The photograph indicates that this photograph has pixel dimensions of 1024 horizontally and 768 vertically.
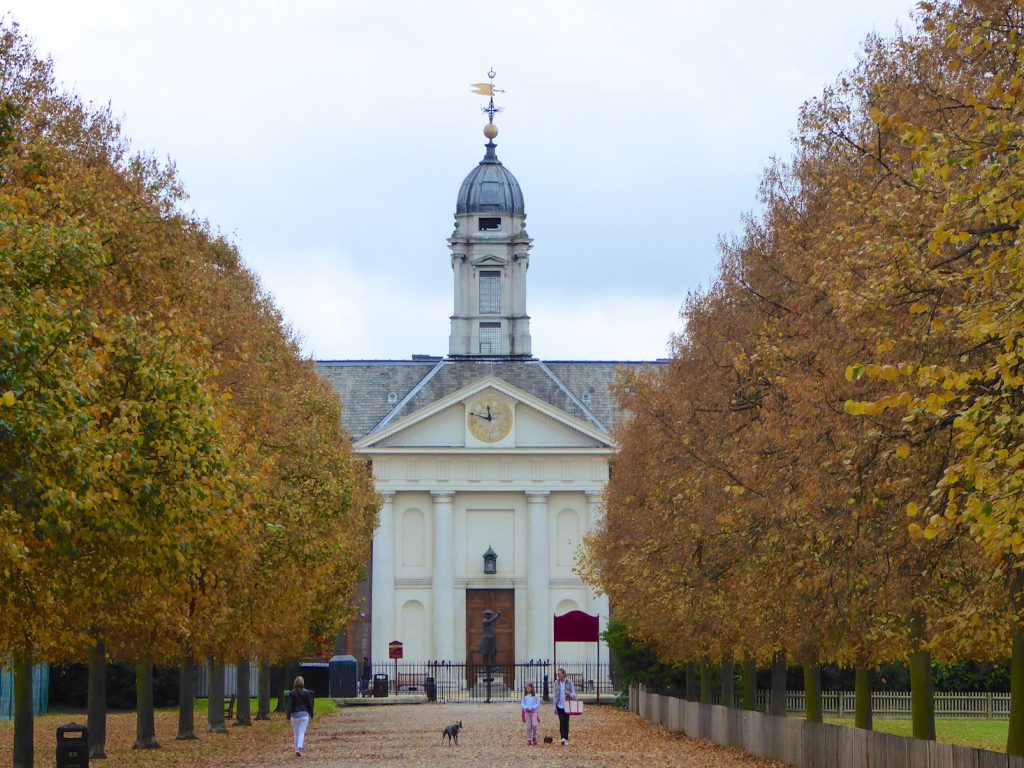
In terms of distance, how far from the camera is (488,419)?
93.5m

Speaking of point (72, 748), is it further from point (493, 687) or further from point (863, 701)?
point (493, 687)

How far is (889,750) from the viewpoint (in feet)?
78.2

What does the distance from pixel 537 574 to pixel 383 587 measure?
27.6 feet

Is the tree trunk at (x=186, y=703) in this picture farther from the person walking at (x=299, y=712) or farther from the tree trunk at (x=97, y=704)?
the tree trunk at (x=97, y=704)

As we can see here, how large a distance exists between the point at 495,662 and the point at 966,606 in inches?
2878

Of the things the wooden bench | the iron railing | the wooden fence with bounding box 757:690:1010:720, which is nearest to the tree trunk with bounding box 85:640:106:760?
the wooden fence with bounding box 757:690:1010:720

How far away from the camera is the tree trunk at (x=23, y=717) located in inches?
1078

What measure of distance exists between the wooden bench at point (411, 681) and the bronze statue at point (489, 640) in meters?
3.27

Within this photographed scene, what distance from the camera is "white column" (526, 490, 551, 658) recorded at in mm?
92562

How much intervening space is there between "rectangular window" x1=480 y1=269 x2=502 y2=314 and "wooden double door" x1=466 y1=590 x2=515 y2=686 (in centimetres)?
1765

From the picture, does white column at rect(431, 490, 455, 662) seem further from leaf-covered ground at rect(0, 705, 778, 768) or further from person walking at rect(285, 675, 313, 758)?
person walking at rect(285, 675, 313, 758)

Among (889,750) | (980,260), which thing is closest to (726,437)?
(889,750)

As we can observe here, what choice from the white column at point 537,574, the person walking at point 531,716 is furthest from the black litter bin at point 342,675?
the person walking at point 531,716

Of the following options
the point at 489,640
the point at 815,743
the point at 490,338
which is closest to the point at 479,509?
the point at 489,640
